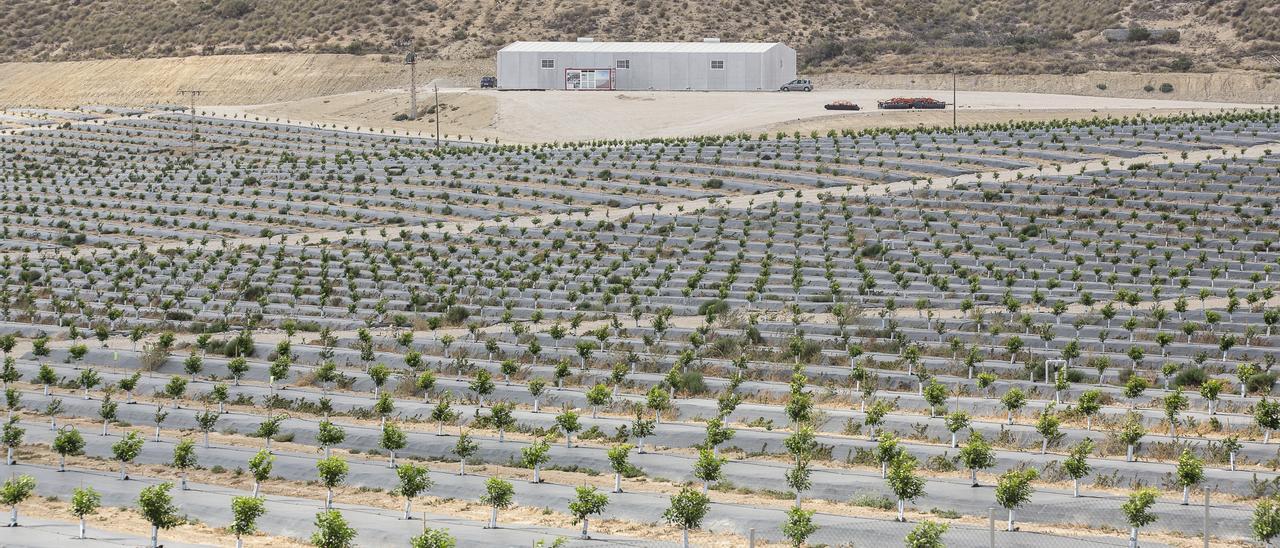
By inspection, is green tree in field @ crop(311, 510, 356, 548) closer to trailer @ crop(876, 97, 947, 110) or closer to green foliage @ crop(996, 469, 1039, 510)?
green foliage @ crop(996, 469, 1039, 510)

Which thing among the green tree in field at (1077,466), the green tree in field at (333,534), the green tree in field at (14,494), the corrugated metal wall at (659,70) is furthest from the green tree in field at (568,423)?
the corrugated metal wall at (659,70)

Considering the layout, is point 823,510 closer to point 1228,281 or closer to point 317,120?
point 1228,281

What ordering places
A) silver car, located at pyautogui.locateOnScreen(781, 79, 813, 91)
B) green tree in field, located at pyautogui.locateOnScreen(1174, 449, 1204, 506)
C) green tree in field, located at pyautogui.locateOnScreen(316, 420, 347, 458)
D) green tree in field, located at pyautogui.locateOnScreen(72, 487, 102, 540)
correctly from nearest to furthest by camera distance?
green tree in field, located at pyautogui.locateOnScreen(72, 487, 102, 540)
green tree in field, located at pyautogui.locateOnScreen(1174, 449, 1204, 506)
green tree in field, located at pyautogui.locateOnScreen(316, 420, 347, 458)
silver car, located at pyautogui.locateOnScreen(781, 79, 813, 91)

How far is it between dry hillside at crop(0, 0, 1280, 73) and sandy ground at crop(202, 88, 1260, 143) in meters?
15.0

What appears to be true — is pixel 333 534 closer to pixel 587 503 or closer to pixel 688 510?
pixel 587 503

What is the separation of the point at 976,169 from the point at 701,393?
35444 millimetres

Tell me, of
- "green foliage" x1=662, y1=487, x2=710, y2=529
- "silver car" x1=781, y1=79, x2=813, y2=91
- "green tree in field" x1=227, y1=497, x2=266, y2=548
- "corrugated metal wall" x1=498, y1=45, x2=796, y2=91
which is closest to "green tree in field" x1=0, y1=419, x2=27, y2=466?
"green tree in field" x1=227, y1=497, x2=266, y2=548

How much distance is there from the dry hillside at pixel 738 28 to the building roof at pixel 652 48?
12954mm

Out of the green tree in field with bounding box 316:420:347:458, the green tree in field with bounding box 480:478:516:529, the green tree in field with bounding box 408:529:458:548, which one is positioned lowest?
the green tree in field with bounding box 316:420:347:458

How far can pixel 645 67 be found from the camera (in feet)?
369

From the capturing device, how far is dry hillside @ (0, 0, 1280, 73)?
125 meters

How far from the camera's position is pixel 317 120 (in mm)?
109938

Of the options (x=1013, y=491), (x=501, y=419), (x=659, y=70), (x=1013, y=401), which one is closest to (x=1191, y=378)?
(x=1013, y=401)

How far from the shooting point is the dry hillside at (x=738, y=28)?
12512 centimetres
